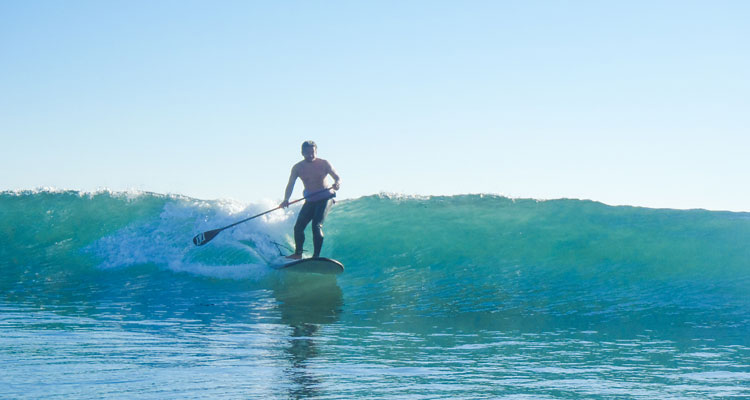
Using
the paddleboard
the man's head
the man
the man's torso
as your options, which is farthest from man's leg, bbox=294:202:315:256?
the man's head

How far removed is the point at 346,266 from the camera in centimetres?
1188

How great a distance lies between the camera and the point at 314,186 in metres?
9.36

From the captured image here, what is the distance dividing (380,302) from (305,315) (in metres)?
1.52

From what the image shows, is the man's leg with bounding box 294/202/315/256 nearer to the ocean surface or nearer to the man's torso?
the man's torso

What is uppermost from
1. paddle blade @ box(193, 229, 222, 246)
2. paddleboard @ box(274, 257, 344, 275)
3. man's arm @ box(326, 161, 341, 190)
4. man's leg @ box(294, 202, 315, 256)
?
man's arm @ box(326, 161, 341, 190)

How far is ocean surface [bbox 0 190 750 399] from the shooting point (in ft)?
15.5

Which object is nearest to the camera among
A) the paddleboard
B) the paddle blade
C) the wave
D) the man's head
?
the man's head

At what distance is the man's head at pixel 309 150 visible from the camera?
30.2 ft

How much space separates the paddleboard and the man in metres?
0.19

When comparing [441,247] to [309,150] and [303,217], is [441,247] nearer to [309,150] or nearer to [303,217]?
[303,217]

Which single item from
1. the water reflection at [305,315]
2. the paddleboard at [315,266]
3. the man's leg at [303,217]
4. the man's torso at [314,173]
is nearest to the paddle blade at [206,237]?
the water reflection at [305,315]

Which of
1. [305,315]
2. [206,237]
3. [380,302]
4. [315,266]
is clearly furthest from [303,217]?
[206,237]

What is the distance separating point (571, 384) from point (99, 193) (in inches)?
530

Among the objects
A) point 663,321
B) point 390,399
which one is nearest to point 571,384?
point 390,399
